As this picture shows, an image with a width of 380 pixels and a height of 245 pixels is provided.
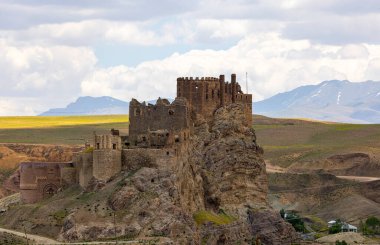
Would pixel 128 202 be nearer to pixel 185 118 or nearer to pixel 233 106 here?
pixel 185 118

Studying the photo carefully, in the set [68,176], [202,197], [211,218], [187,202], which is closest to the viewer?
[187,202]

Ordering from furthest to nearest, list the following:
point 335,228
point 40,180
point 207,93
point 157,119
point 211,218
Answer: point 335,228 < point 207,93 < point 157,119 < point 40,180 < point 211,218

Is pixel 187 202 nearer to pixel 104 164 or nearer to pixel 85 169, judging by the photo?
pixel 104 164

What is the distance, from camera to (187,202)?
451 ft

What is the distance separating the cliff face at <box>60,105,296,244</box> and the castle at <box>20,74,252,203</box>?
1.29 metres

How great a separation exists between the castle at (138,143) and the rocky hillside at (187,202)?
1.22 m

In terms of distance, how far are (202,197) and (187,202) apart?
7.60m

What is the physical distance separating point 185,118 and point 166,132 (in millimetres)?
5839

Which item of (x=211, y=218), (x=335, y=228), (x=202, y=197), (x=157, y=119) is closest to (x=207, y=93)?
(x=157, y=119)

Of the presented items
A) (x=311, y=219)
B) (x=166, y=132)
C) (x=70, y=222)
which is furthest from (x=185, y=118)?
(x=311, y=219)

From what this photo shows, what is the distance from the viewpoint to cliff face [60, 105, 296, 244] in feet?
417

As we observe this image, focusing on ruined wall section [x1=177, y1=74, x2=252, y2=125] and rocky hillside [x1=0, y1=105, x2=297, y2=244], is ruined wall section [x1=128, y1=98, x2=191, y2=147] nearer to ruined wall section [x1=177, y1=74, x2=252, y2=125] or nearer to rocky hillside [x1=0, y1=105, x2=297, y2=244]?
rocky hillside [x1=0, y1=105, x2=297, y2=244]

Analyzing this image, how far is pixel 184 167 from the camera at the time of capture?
139 m

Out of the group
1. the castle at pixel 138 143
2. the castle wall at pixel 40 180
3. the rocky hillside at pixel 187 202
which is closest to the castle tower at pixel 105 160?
the castle at pixel 138 143
